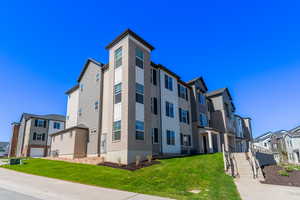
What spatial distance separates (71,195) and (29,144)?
41.0m

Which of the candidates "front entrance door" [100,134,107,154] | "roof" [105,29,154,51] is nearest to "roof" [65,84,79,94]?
"roof" [105,29,154,51]

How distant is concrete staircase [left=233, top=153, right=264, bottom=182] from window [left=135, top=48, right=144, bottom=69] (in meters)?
12.3

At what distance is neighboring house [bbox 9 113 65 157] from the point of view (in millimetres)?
41281

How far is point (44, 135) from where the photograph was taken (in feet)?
143

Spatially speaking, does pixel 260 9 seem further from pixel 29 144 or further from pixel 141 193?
pixel 29 144

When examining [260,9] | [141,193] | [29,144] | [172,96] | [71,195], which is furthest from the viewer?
[29,144]

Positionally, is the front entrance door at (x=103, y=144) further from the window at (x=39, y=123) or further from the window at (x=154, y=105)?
the window at (x=39, y=123)

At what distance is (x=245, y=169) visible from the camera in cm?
1270

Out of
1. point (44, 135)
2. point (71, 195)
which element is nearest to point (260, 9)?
point (71, 195)

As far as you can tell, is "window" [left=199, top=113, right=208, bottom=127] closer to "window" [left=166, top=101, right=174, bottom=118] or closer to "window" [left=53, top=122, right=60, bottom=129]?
"window" [left=166, top=101, right=174, bottom=118]

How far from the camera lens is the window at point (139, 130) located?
54.5 feet

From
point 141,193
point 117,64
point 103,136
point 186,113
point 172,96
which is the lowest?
point 141,193

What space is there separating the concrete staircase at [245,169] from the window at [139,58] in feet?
40.4

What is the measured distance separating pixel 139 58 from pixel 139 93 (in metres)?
3.92
